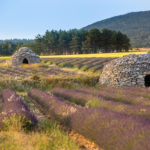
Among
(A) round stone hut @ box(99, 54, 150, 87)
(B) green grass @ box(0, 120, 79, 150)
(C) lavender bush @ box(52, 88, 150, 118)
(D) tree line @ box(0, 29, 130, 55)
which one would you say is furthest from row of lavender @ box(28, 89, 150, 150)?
(D) tree line @ box(0, 29, 130, 55)

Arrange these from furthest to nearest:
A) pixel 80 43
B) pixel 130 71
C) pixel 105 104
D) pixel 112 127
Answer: pixel 80 43 → pixel 130 71 → pixel 105 104 → pixel 112 127

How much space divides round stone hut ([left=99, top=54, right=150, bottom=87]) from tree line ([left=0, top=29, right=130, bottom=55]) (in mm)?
40646

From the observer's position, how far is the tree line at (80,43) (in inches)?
2266

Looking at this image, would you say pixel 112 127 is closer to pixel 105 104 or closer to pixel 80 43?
pixel 105 104

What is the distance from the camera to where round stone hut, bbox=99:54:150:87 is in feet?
52.3

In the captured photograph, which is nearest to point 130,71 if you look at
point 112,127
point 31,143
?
point 112,127

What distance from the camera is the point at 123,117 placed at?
3867mm

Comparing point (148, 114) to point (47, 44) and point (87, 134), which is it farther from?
point (47, 44)

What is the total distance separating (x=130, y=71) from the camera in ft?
52.7

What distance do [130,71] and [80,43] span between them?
179 ft

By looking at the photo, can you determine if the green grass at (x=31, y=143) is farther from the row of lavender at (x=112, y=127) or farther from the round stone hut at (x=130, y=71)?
the round stone hut at (x=130, y=71)

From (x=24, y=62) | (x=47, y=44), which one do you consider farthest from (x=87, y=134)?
(x=47, y=44)

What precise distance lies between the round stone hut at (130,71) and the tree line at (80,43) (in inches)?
1600

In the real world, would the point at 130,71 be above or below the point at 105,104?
above
